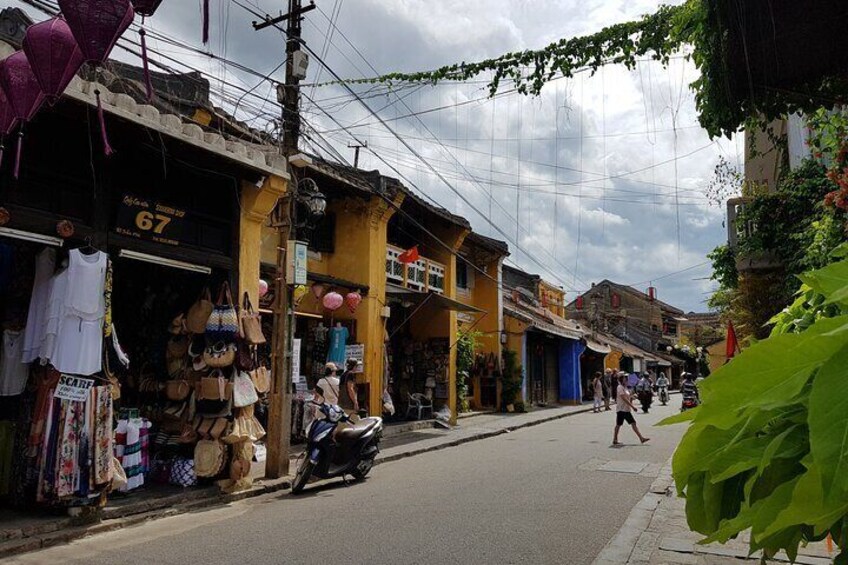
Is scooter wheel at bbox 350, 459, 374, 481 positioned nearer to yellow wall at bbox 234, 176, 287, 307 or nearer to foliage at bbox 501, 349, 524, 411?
yellow wall at bbox 234, 176, 287, 307

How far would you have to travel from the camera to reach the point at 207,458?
348 inches

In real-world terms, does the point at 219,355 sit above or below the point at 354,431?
above

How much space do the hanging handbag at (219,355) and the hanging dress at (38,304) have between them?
215cm

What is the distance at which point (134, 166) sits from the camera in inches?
332

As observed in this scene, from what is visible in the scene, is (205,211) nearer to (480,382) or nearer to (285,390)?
(285,390)

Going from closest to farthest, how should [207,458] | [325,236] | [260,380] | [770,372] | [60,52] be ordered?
[770,372]
[60,52]
[207,458]
[260,380]
[325,236]

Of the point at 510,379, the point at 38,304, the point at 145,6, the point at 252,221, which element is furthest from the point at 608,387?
the point at 145,6

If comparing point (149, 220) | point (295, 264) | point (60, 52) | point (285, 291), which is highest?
point (60, 52)

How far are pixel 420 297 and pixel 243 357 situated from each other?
28.8 feet

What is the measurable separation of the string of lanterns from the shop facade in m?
0.91

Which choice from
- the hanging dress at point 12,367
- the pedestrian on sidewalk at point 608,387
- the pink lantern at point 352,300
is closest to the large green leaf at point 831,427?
the hanging dress at point 12,367

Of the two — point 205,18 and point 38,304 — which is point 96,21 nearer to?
point 205,18

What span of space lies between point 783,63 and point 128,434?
8.01 meters

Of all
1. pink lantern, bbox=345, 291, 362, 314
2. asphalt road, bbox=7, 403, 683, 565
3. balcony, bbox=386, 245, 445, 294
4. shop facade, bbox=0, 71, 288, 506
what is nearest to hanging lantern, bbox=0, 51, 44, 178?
shop facade, bbox=0, 71, 288, 506
